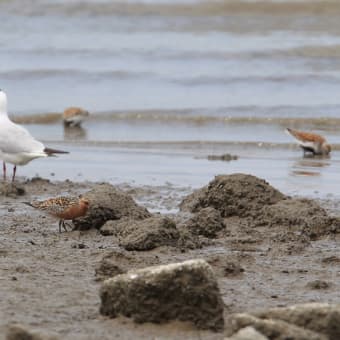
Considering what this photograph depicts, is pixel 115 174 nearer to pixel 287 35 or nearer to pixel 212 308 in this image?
pixel 212 308

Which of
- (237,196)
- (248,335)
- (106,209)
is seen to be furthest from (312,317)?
(237,196)

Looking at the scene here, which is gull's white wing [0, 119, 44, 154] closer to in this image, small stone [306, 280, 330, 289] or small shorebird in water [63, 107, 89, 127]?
small shorebird in water [63, 107, 89, 127]

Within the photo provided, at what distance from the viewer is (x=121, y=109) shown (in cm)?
1605

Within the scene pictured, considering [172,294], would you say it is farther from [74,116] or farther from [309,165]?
[74,116]

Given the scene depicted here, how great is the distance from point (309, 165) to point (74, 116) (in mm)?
4374

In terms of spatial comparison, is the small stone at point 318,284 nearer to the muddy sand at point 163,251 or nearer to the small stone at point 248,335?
the muddy sand at point 163,251

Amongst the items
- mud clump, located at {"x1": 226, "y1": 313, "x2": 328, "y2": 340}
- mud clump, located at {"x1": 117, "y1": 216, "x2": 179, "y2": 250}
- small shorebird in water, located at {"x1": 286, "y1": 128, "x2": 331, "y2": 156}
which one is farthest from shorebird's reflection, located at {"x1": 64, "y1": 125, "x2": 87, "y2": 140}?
A: mud clump, located at {"x1": 226, "y1": 313, "x2": 328, "y2": 340}

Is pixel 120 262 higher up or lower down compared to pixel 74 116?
lower down

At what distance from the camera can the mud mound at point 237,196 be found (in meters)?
8.27

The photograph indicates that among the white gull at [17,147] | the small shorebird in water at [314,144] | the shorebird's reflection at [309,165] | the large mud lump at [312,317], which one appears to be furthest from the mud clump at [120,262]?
the small shorebird in water at [314,144]

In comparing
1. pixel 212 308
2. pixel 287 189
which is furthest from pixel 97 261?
pixel 287 189

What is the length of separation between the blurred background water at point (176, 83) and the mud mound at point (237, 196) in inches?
54.9

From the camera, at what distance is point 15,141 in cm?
1039

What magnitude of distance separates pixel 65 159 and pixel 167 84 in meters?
6.25
